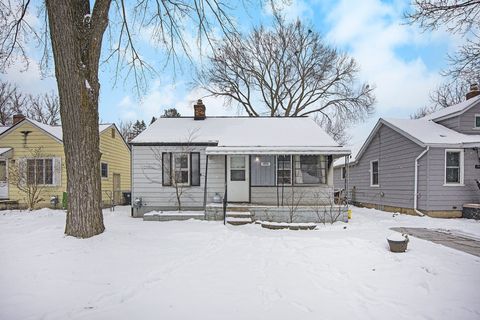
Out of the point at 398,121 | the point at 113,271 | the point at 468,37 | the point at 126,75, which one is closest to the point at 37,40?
the point at 126,75

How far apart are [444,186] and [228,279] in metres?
10.8

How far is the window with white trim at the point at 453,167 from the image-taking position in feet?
36.3

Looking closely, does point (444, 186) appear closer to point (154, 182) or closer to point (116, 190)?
point (154, 182)

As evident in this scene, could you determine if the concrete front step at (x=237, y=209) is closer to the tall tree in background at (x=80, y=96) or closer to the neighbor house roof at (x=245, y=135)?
the neighbor house roof at (x=245, y=135)

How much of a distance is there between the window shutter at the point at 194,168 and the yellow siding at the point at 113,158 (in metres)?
6.92

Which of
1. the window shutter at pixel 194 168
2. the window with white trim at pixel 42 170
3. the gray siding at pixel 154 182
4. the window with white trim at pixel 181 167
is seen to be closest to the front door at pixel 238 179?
the gray siding at pixel 154 182

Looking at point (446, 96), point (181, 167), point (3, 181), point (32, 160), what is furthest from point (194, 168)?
point (446, 96)

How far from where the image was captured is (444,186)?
11.0 meters

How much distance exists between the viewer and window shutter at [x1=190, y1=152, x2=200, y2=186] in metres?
11.4

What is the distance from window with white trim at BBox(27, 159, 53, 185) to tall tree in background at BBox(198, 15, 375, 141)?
503 inches

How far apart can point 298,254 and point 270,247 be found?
77 cm

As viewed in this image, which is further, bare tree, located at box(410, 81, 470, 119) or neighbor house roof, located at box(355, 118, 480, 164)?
bare tree, located at box(410, 81, 470, 119)

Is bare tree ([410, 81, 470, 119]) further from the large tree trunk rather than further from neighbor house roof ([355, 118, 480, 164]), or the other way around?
the large tree trunk

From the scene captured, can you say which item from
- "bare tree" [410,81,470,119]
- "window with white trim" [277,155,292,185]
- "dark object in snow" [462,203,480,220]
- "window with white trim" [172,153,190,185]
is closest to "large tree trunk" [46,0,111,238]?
"window with white trim" [172,153,190,185]
